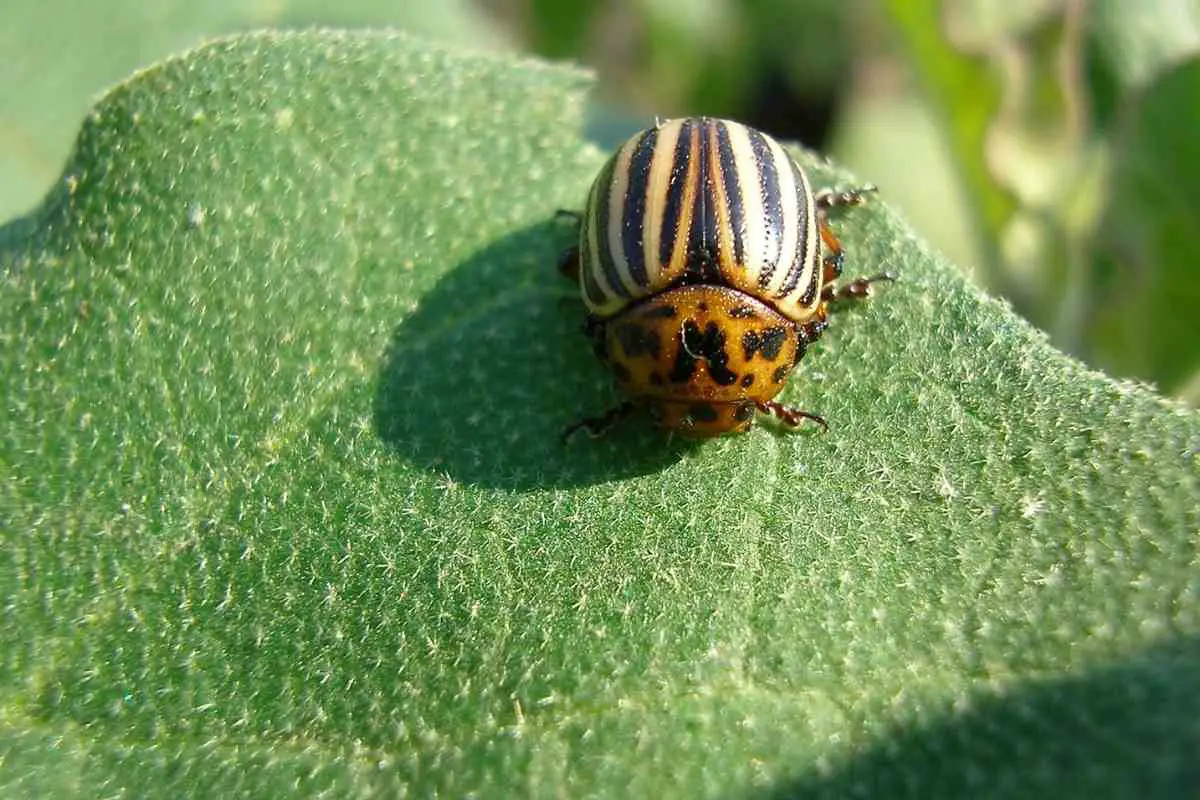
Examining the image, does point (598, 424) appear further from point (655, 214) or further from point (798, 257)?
point (798, 257)

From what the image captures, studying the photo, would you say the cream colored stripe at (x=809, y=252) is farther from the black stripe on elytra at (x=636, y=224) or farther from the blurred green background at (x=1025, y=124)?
the blurred green background at (x=1025, y=124)

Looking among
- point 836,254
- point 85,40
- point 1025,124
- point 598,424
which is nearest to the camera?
point 598,424

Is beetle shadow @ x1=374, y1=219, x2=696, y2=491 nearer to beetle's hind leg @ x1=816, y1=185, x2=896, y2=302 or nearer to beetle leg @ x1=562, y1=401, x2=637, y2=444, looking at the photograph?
beetle leg @ x1=562, y1=401, x2=637, y2=444

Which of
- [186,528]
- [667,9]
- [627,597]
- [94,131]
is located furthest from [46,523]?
[667,9]

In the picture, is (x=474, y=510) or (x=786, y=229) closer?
(x=474, y=510)

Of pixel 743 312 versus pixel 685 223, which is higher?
pixel 685 223

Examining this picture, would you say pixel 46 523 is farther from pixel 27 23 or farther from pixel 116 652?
pixel 27 23

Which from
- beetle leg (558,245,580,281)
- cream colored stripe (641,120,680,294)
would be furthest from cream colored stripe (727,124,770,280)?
beetle leg (558,245,580,281)

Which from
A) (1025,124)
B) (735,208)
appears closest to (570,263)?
(735,208)

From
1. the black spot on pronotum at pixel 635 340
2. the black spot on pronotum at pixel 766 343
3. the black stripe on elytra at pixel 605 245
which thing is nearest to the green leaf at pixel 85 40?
the black stripe on elytra at pixel 605 245
